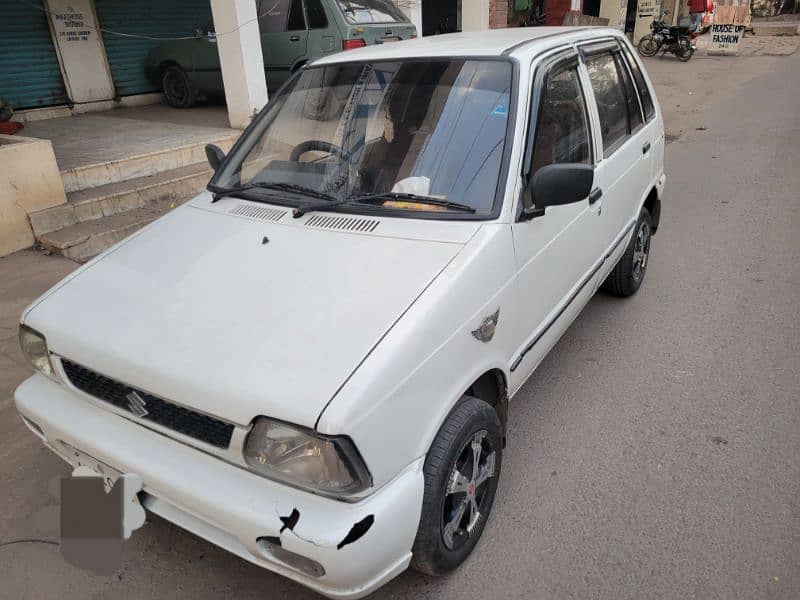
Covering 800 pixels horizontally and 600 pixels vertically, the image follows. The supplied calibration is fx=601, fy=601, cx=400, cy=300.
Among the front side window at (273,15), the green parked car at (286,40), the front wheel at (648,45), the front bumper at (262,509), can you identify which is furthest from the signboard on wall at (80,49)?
the front wheel at (648,45)

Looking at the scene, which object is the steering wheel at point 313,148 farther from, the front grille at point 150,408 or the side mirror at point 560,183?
the front grille at point 150,408

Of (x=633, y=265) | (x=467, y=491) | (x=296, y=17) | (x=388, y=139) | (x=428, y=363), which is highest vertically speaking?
(x=296, y=17)

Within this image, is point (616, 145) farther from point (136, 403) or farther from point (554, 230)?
point (136, 403)

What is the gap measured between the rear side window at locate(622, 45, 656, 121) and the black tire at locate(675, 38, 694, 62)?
1777 centimetres

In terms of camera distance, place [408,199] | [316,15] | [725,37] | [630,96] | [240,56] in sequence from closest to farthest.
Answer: [408,199] < [630,96] < [240,56] < [316,15] < [725,37]

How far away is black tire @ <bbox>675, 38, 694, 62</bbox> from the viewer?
19.2 meters

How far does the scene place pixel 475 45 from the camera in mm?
3002

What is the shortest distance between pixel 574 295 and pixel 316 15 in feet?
21.9

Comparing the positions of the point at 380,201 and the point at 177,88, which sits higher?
the point at 380,201

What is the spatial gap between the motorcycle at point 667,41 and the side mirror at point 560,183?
20263mm

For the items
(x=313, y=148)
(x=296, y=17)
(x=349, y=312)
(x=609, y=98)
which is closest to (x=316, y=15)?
(x=296, y=17)

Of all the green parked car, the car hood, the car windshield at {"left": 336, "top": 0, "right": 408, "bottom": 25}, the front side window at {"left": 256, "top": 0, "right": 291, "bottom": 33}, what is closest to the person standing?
the car windshield at {"left": 336, "top": 0, "right": 408, "bottom": 25}

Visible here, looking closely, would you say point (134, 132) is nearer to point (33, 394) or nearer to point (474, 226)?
point (33, 394)

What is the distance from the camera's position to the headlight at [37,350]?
234cm
